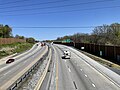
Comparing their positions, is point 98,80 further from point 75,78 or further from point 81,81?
point 75,78

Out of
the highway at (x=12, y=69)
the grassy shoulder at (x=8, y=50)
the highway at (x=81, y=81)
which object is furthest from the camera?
the grassy shoulder at (x=8, y=50)

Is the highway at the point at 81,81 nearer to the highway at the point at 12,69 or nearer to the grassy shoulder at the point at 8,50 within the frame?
the highway at the point at 12,69

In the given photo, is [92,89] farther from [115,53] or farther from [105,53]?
[105,53]

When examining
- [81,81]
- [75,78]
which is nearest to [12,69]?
[75,78]

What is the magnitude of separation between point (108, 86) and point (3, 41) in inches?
3049

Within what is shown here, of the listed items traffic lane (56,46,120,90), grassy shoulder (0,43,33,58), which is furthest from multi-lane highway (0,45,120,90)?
grassy shoulder (0,43,33,58)

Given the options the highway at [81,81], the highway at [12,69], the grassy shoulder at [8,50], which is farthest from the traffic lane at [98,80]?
the grassy shoulder at [8,50]

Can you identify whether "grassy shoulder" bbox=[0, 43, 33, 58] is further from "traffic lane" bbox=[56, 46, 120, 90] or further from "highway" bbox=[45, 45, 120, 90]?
"traffic lane" bbox=[56, 46, 120, 90]

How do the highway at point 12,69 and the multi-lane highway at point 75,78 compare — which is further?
the highway at point 12,69

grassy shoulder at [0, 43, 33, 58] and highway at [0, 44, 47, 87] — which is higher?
grassy shoulder at [0, 43, 33, 58]

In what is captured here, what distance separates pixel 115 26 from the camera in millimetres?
127312

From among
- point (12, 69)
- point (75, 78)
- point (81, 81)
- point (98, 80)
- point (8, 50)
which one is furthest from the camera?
point (8, 50)

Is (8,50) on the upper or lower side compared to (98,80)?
upper

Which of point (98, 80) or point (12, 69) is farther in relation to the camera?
point (12, 69)
